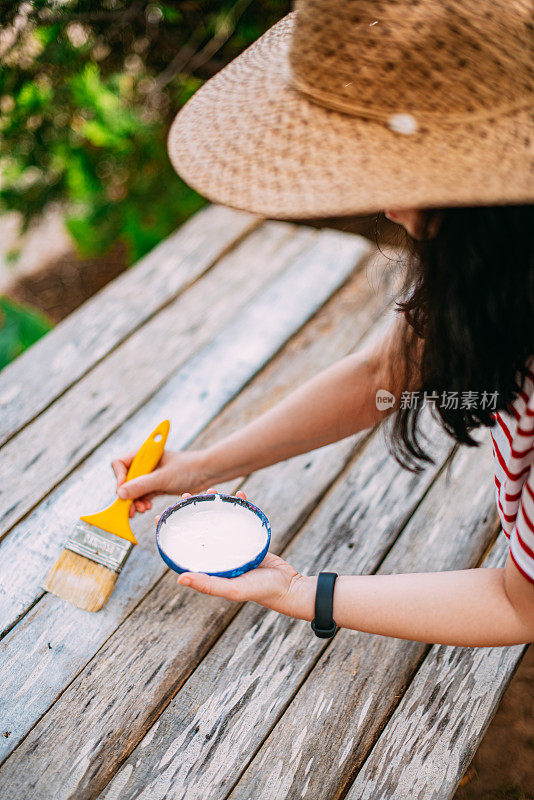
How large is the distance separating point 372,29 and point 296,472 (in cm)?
89

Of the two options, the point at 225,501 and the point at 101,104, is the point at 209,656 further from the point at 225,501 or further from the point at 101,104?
the point at 101,104

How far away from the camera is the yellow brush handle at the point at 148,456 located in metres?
1.17

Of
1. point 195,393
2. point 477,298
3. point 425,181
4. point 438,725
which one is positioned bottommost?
point 438,725

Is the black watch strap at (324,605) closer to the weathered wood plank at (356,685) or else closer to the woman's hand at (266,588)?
the woman's hand at (266,588)

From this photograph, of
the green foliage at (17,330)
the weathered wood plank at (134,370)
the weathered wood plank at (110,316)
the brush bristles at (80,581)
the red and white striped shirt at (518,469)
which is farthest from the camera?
the green foliage at (17,330)

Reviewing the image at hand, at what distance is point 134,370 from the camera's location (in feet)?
5.20

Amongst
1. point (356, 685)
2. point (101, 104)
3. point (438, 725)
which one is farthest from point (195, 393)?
point (101, 104)

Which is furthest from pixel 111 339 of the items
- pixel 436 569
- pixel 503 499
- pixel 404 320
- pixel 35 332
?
pixel 503 499

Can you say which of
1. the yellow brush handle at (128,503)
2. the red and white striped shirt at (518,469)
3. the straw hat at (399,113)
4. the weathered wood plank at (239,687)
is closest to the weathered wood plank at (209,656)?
the weathered wood plank at (239,687)

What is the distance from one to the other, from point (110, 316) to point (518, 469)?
1.17 meters

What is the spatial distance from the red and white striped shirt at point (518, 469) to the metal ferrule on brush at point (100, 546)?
0.62 metres

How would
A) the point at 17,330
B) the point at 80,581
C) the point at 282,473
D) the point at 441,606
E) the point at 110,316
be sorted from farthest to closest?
the point at 17,330 < the point at 110,316 < the point at 282,473 < the point at 80,581 < the point at 441,606

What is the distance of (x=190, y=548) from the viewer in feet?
3.28

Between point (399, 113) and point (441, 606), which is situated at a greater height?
point (399, 113)
